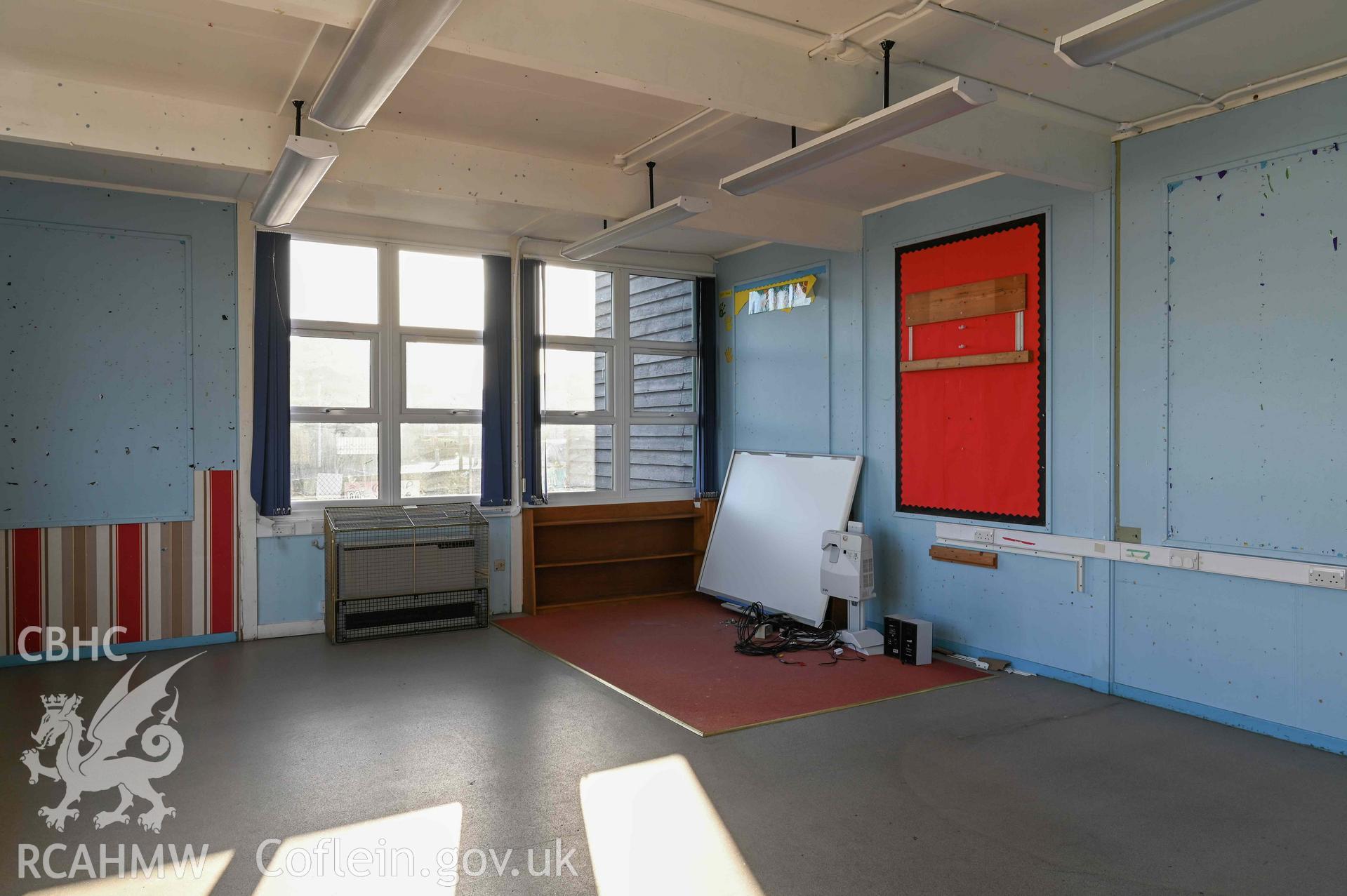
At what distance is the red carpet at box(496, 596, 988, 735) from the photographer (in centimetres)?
456

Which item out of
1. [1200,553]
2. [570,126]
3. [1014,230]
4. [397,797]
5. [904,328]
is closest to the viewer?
[397,797]

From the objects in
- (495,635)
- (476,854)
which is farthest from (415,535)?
(476,854)

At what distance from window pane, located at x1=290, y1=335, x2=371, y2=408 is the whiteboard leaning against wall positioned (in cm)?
309

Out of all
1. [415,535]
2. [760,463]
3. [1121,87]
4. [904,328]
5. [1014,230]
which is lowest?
[415,535]

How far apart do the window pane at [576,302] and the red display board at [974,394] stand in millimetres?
2707

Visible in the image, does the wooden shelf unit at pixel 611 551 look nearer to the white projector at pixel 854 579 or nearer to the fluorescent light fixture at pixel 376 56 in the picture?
the white projector at pixel 854 579

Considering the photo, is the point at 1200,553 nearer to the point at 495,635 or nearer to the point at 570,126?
the point at 570,126

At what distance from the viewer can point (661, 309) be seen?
26.1ft

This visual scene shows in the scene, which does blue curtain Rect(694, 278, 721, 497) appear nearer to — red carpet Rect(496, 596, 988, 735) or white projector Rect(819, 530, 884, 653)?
red carpet Rect(496, 596, 988, 735)

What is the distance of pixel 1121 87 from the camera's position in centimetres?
409

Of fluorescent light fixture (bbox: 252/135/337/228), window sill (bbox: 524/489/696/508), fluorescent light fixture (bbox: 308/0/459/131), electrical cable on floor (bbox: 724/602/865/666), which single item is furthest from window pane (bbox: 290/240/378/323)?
electrical cable on floor (bbox: 724/602/865/666)

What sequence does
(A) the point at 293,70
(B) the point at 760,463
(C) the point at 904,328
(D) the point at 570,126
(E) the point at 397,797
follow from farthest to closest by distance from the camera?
(B) the point at 760,463 < (C) the point at 904,328 < (D) the point at 570,126 < (A) the point at 293,70 < (E) the point at 397,797

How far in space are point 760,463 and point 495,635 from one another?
2.60 metres

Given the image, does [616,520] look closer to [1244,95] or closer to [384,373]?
[384,373]
